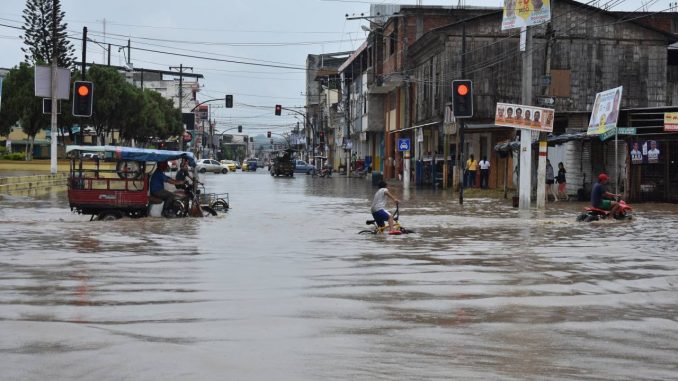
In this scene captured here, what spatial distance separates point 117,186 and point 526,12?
541 inches

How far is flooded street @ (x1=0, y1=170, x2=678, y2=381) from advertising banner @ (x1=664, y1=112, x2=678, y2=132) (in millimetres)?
11632

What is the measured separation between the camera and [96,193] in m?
23.5

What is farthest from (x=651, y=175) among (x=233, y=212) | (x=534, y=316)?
(x=534, y=316)

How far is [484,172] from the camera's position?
46656mm

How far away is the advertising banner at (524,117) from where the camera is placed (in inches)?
1128

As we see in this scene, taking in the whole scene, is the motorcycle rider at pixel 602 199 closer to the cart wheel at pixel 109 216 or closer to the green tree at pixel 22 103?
the cart wheel at pixel 109 216

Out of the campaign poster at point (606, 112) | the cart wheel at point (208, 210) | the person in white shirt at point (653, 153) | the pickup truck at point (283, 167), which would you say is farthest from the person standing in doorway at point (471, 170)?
the pickup truck at point (283, 167)

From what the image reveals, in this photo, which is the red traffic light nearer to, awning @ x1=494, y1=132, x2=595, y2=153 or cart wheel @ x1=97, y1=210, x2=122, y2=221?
cart wheel @ x1=97, y1=210, x2=122, y2=221

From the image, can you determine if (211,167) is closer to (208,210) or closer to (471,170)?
(471,170)

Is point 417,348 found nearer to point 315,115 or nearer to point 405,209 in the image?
point 405,209

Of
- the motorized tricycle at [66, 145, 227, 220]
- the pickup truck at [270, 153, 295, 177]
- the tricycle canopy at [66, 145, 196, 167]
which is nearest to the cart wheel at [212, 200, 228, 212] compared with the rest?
the motorized tricycle at [66, 145, 227, 220]

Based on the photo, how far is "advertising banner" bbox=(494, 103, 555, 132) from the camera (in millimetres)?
28641

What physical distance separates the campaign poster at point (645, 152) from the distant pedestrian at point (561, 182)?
131 inches

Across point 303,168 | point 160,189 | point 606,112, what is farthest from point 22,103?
point 606,112
